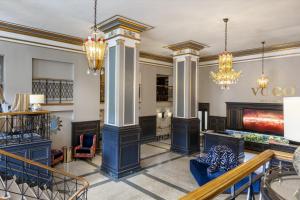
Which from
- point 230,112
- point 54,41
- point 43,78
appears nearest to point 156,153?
point 230,112

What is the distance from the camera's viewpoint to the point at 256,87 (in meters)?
7.93

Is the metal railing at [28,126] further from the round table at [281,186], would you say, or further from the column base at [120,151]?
the round table at [281,186]

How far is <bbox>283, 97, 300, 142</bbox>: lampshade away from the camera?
137 cm

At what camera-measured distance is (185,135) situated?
22.6ft

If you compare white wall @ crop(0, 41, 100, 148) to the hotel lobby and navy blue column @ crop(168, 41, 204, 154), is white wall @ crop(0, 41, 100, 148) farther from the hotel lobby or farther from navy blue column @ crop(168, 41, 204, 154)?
navy blue column @ crop(168, 41, 204, 154)

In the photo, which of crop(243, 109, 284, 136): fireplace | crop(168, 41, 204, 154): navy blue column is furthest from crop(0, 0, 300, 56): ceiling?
crop(243, 109, 284, 136): fireplace

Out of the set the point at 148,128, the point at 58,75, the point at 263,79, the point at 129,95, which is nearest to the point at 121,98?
the point at 129,95

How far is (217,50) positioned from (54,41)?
614 cm

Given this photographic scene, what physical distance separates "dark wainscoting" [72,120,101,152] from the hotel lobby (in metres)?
0.04

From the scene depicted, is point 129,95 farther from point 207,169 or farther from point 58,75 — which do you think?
point 58,75

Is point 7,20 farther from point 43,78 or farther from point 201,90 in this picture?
point 201,90

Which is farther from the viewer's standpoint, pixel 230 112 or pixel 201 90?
pixel 201 90

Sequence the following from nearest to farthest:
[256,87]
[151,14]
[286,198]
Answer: [286,198]
[151,14]
[256,87]

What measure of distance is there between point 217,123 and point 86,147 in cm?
590
